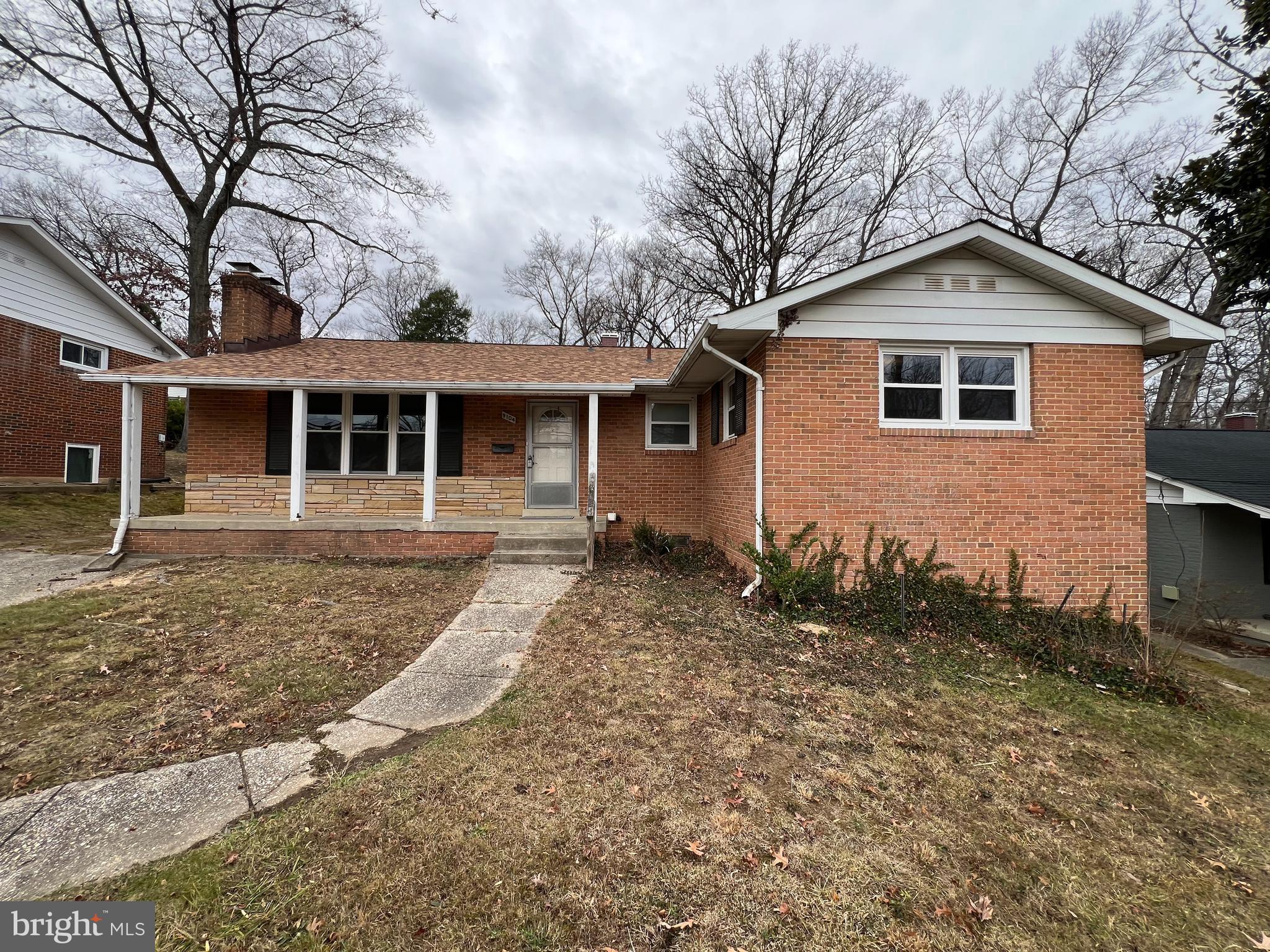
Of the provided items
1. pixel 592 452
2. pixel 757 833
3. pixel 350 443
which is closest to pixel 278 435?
pixel 350 443

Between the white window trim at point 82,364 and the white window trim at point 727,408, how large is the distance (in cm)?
1631

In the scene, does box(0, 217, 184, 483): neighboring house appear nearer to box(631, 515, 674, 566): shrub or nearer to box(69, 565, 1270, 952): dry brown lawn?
box(631, 515, 674, 566): shrub

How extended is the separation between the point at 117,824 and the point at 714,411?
8.13m

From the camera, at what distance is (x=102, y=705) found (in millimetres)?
3668

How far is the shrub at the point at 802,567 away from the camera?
609cm

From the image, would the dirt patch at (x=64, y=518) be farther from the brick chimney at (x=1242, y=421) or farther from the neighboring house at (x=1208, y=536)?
the brick chimney at (x=1242, y=421)

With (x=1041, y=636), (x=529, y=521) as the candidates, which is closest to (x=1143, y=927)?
(x=1041, y=636)

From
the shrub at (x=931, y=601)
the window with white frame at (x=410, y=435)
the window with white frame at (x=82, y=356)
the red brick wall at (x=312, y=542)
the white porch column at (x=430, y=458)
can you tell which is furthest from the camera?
the window with white frame at (x=82, y=356)

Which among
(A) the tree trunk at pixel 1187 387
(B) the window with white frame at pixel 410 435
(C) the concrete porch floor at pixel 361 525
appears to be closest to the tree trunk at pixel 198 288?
(C) the concrete porch floor at pixel 361 525

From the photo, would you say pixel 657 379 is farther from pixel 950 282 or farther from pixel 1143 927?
pixel 1143 927

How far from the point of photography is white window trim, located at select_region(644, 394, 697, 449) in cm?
999

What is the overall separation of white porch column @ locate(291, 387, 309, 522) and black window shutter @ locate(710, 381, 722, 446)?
6853 mm

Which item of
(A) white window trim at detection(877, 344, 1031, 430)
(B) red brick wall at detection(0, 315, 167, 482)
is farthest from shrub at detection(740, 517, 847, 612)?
(B) red brick wall at detection(0, 315, 167, 482)

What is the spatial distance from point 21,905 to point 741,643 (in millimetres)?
4643
